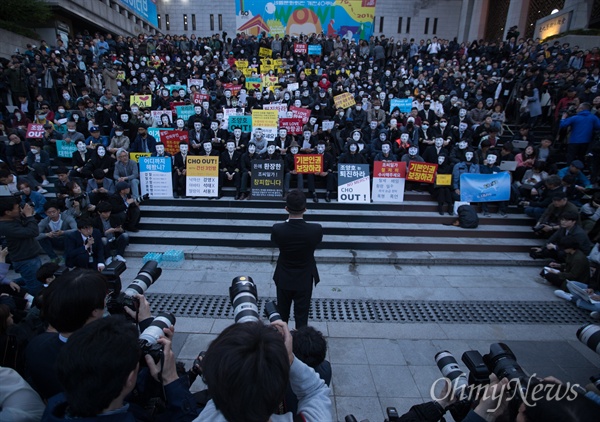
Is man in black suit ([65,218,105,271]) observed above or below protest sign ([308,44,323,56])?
below

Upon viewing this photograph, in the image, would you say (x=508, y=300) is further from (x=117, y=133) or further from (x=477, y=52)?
(x=477, y=52)

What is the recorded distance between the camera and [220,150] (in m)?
10.5

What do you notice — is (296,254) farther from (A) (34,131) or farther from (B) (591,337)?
(A) (34,131)

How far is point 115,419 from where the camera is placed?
151 centimetres

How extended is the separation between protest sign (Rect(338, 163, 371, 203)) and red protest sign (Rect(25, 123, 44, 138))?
9.80m

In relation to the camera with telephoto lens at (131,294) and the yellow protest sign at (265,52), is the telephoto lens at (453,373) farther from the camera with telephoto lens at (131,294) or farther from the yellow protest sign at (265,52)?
the yellow protest sign at (265,52)

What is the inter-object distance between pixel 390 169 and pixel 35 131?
11.3m

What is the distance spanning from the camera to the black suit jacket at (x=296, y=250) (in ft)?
12.6

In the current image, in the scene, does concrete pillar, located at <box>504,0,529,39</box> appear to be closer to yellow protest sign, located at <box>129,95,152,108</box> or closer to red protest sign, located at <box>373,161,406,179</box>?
red protest sign, located at <box>373,161,406,179</box>

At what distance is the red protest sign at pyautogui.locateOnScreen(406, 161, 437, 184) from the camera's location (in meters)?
9.09

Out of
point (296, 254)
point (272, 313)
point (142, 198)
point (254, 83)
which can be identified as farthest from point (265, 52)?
point (272, 313)

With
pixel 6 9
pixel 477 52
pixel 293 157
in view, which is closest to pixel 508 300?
pixel 293 157

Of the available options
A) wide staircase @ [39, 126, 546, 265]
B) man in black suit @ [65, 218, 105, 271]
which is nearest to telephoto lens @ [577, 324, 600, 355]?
wide staircase @ [39, 126, 546, 265]

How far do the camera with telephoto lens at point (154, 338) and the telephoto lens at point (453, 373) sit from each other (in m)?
1.87
